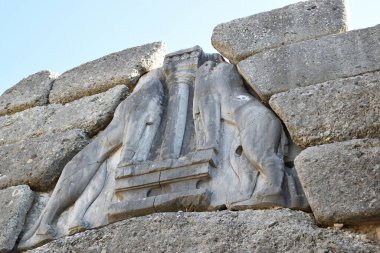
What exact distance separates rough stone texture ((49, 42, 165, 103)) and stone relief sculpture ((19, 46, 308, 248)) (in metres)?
0.34

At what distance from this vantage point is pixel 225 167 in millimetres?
3262

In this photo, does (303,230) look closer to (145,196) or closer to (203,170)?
(203,170)

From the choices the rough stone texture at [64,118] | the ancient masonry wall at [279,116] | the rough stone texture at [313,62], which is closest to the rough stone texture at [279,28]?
the ancient masonry wall at [279,116]

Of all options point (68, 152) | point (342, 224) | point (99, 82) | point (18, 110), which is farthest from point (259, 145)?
point (18, 110)

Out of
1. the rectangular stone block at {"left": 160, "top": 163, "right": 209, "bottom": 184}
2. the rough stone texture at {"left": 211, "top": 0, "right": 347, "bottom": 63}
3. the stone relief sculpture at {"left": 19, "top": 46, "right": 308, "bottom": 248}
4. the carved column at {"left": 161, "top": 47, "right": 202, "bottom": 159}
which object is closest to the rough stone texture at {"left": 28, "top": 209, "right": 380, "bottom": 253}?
the stone relief sculpture at {"left": 19, "top": 46, "right": 308, "bottom": 248}

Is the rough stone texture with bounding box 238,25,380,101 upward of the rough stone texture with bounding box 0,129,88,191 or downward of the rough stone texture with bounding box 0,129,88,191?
upward

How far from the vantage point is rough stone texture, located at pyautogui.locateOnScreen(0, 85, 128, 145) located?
13.5 feet

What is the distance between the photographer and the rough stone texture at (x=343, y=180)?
8.61 feet

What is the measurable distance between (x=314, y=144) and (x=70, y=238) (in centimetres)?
129

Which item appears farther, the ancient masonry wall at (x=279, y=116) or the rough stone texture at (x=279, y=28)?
the rough stone texture at (x=279, y=28)

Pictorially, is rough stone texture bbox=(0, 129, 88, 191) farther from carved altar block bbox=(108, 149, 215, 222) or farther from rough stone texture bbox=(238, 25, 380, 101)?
rough stone texture bbox=(238, 25, 380, 101)

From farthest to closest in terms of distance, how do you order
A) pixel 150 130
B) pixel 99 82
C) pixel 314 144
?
pixel 99 82 → pixel 150 130 → pixel 314 144

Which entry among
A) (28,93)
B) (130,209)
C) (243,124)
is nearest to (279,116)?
(243,124)

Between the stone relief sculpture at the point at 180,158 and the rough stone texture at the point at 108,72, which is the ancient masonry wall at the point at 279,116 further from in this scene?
the stone relief sculpture at the point at 180,158
